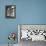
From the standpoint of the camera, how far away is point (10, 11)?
9.89 ft

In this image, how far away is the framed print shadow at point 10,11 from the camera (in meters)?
2.99

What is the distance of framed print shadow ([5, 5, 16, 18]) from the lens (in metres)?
2.99

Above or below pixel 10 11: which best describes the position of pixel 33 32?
below

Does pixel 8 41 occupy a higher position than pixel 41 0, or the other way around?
pixel 41 0

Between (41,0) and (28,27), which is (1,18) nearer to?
(28,27)

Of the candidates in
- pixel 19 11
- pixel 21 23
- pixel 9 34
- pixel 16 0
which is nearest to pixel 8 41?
pixel 9 34

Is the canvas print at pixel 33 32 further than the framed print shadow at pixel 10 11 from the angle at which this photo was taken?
No

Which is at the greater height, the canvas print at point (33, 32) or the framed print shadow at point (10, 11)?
the framed print shadow at point (10, 11)

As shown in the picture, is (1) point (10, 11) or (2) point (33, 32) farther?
(1) point (10, 11)

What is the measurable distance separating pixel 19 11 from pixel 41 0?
59 centimetres

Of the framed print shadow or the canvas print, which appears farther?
the framed print shadow

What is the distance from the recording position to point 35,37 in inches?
110

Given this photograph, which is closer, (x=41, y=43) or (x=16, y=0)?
(x=41, y=43)

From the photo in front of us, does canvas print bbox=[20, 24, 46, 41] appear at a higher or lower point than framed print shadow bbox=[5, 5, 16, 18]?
lower
